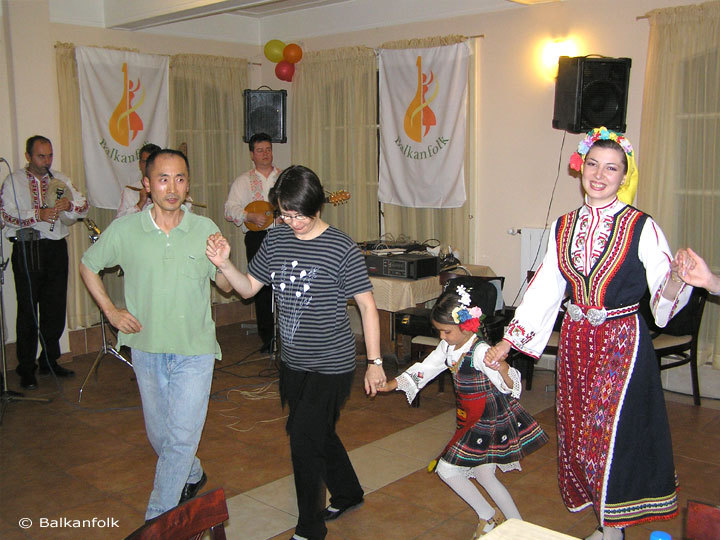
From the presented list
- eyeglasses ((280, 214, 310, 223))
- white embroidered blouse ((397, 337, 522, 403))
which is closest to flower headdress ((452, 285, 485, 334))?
white embroidered blouse ((397, 337, 522, 403))

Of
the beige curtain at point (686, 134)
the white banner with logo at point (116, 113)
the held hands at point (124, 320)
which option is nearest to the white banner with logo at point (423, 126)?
the beige curtain at point (686, 134)

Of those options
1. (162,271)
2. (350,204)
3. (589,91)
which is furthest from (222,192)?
(162,271)

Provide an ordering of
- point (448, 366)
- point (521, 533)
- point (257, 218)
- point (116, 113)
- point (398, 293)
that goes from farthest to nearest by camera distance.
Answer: point (116, 113) < point (257, 218) < point (398, 293) < point (448, 366) < point (521, 533)

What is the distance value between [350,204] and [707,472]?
4.29 m

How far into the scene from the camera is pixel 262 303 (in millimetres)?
6855

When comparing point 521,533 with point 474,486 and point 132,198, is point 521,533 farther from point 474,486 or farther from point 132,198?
point 132,198

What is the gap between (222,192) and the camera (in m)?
7.93

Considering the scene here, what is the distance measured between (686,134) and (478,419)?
3268mm

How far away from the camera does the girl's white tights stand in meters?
3.10

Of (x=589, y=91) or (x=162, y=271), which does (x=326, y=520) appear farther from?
(x=589, y=91)

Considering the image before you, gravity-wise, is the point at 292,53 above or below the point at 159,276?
above

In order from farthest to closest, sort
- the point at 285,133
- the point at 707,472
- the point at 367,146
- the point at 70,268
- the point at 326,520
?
the point at 285,133, the point at 367,146, the point at 70,268, the point at 707,472, the point at 326,520

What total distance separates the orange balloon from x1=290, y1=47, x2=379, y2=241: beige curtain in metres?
0.09

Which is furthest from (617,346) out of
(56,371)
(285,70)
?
(285,70)
